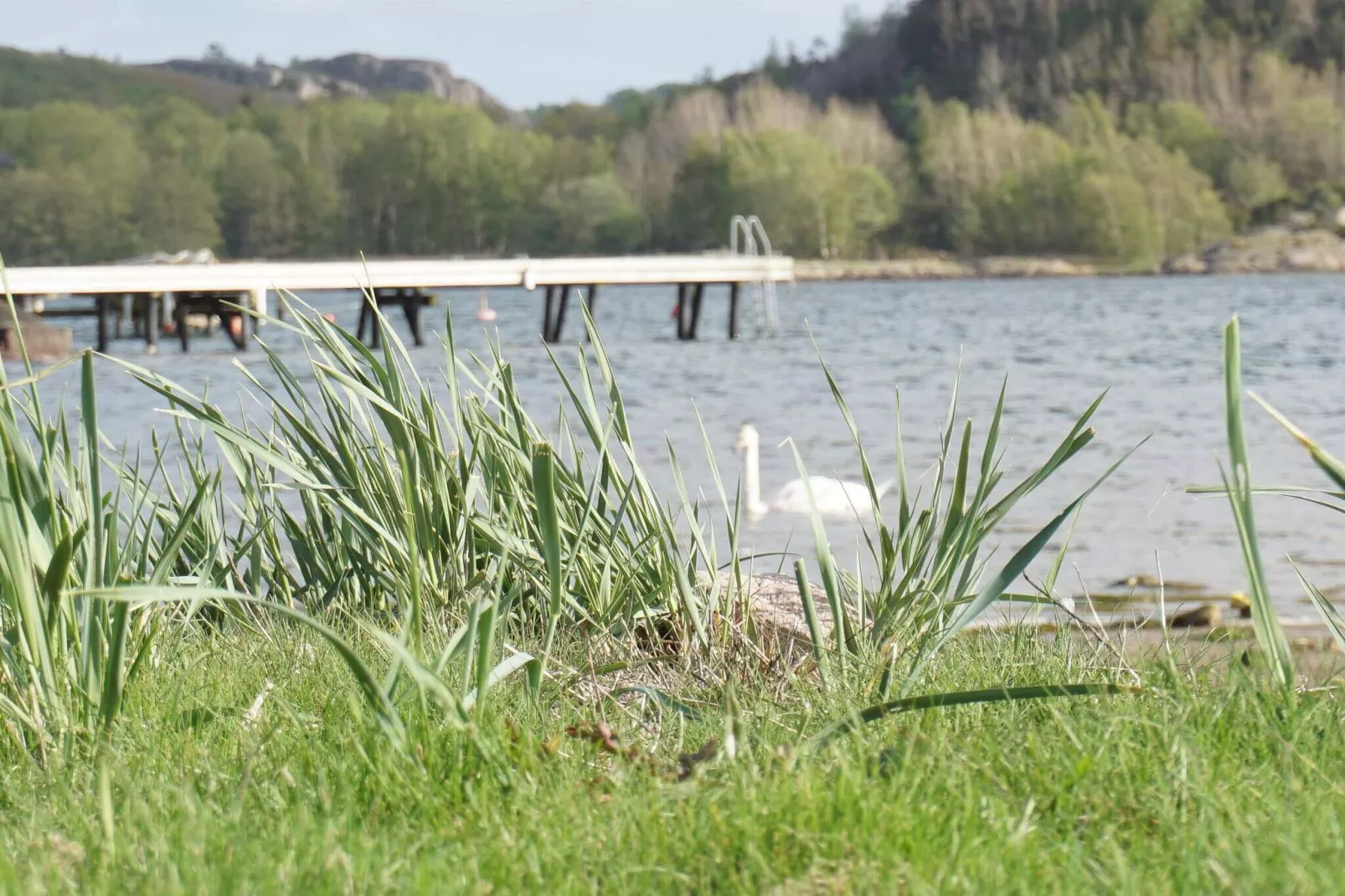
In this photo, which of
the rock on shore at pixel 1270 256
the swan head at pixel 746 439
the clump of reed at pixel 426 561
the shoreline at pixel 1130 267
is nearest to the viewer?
the clump of reed at pixel 426 561

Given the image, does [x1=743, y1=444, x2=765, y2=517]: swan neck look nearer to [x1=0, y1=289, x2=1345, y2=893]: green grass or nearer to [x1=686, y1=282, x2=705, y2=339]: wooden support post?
[x1=0, y1=289, x2=1345, y2=893]: green grass

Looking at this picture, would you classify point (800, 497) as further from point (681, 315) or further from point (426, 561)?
point (681, 315)

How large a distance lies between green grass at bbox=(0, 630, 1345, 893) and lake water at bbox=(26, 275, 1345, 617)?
0.81 meters

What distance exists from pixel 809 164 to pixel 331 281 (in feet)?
216

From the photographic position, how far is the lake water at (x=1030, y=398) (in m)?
7.59

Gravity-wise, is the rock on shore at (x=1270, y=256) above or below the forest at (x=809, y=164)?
below

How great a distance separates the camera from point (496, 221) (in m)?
100

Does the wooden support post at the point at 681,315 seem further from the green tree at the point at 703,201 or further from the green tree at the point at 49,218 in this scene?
the green tree at the point at 49,218

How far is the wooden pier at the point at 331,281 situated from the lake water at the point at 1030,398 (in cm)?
75

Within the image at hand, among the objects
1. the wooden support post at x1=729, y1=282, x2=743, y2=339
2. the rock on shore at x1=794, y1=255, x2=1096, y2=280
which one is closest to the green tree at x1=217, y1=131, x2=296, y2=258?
the rock on shore at x1=794, y1=255, x2=1096, y2=280

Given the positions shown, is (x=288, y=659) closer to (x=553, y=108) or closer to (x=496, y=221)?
(x=496, y=221)

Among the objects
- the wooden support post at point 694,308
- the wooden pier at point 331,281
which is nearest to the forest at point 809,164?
the wooden support post at point 694,308

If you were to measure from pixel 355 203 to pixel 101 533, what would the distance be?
102815mm

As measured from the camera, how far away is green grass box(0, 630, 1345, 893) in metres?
1.49
